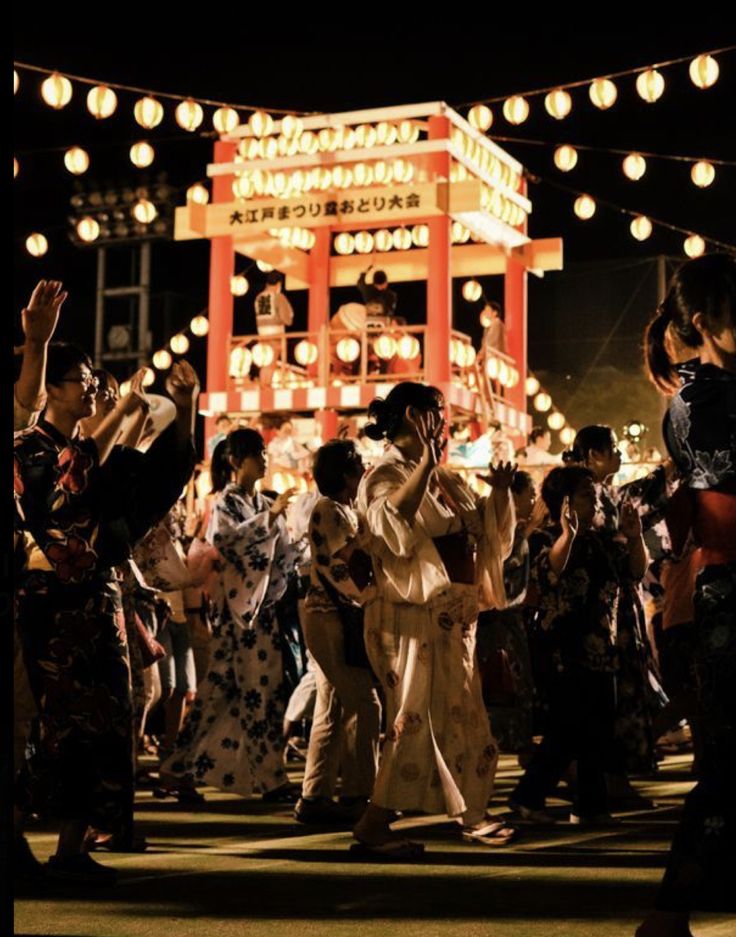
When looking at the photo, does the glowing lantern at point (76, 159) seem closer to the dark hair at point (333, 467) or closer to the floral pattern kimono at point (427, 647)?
the dark hair at point (333, 467)

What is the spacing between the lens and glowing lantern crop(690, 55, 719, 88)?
14.2m

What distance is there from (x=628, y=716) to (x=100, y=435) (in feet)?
10.8

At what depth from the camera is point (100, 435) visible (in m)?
4.69

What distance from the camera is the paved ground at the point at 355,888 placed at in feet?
13.4

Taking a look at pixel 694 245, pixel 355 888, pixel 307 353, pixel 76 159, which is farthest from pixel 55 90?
pixel 355 888

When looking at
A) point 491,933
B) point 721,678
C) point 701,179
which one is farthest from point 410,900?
point 701,179

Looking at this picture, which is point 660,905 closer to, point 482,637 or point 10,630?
point 10,630

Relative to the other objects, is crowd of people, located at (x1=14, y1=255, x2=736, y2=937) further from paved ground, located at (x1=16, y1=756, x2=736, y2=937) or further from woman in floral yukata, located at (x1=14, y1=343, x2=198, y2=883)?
paved ground, located at (x1=16, y1=756, x2=736, y2=937)

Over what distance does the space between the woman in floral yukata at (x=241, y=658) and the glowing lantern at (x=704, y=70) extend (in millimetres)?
8584

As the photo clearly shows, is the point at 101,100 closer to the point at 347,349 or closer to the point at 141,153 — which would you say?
the point at 141,153

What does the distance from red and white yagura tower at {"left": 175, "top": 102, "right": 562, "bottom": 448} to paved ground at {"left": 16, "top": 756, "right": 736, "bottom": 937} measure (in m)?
13.1

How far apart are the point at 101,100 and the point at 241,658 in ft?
31.3

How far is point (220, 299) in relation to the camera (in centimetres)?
2100

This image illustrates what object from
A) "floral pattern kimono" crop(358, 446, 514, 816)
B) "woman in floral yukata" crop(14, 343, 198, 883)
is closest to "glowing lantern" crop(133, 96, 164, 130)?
"floral pattern kimono" crop(358, 446, 514, 816)
